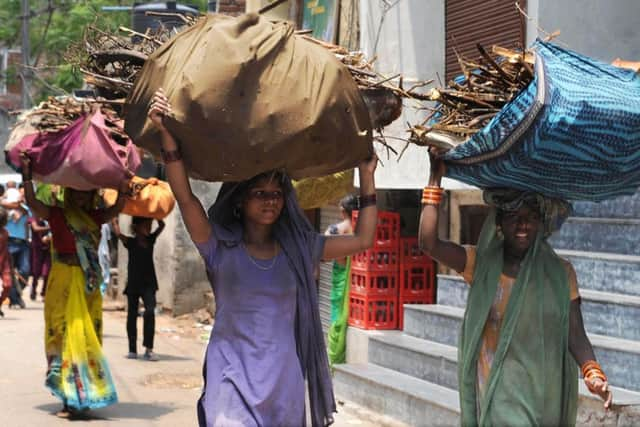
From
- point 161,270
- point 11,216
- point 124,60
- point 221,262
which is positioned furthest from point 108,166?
point 11,216

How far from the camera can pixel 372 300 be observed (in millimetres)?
11086

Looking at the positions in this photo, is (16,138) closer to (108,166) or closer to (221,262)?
(108,166)

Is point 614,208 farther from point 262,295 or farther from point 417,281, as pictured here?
point 262,295

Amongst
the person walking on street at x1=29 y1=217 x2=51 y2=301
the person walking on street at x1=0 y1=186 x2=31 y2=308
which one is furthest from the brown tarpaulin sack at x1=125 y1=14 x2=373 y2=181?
the person walking on street at x1=0 y1=186 x2=31 y2=308

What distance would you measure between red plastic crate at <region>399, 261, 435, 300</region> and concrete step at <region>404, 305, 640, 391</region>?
112 cm

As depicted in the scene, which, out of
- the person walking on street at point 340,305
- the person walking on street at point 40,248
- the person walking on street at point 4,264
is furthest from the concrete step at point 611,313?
the person walking on street at point 40,248

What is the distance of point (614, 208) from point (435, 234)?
4038 millimetres

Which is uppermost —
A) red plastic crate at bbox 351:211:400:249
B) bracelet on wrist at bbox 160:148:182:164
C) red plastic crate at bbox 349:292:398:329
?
bracelet on wrist at bbox 160:148:182:164

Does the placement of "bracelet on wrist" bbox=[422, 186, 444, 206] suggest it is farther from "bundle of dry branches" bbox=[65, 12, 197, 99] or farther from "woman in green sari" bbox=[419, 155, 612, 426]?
"bundle of dry branches" bbox=[65, 12, 197, 99]

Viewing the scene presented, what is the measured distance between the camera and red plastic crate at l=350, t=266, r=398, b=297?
36.4 ft

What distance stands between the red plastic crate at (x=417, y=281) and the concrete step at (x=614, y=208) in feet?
6.96

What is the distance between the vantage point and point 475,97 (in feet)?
17.5

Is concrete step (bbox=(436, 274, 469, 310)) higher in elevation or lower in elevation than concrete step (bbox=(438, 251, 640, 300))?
lower

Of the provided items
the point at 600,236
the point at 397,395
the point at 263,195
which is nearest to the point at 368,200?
the point at 263,195
